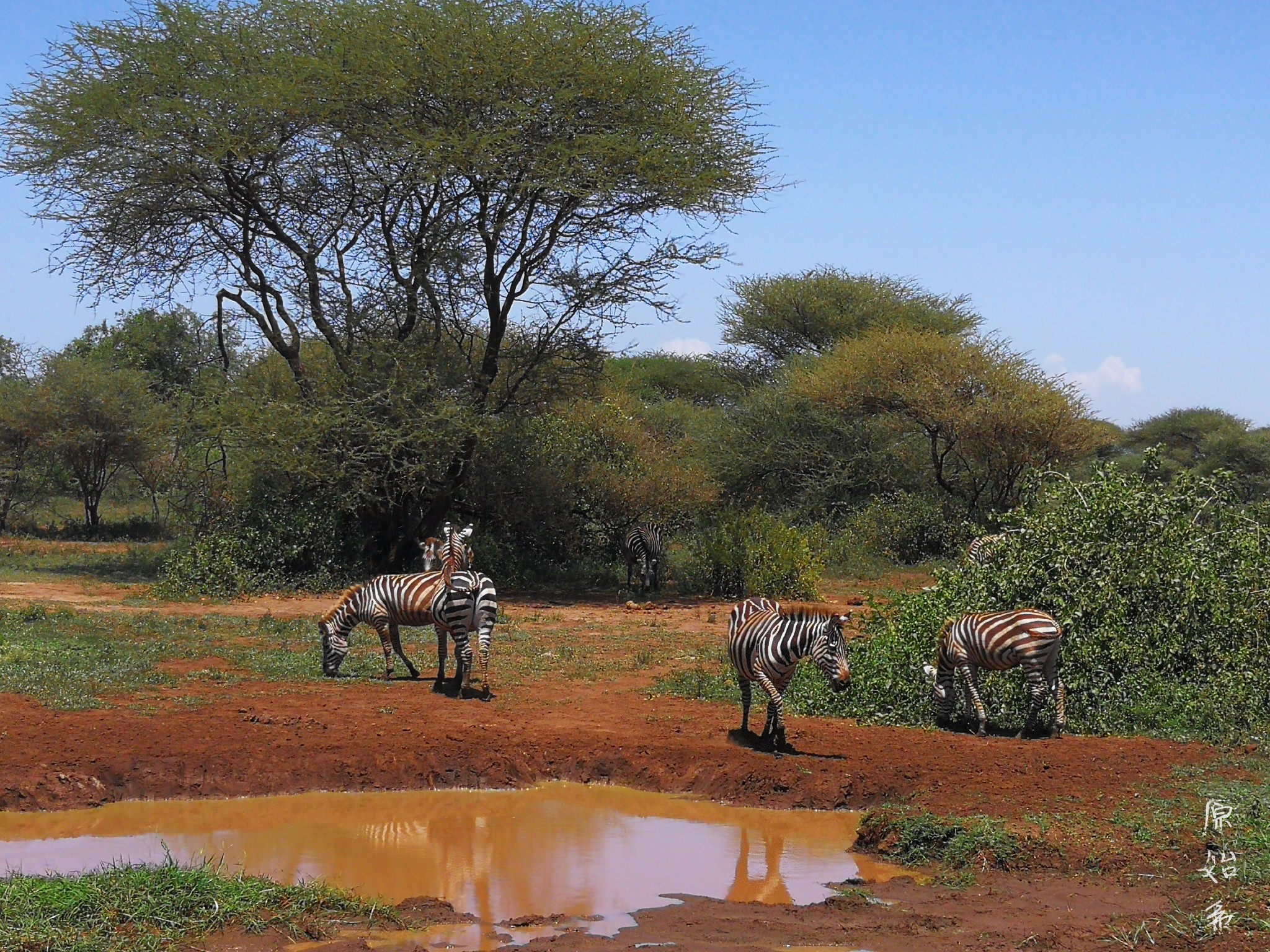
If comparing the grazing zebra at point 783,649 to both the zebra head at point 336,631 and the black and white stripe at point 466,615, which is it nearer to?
the black and white stripe at point 466,615

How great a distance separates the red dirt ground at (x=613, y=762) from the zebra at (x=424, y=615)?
51 cm

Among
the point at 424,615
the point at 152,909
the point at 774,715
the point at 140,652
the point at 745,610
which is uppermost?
the point at 745,610

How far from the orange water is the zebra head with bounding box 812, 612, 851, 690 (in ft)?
3.25

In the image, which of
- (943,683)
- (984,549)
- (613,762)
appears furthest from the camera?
(984,549)

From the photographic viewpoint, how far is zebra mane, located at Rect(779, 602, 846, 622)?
9.70 metres

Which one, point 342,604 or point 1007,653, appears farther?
point 342,604

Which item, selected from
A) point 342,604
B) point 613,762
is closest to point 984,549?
point 613,762

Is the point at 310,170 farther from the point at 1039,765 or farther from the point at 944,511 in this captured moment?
the point at 1039,765

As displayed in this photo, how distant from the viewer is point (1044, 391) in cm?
2667

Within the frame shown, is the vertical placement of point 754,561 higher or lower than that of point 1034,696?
higher

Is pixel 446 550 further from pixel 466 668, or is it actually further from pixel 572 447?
pixel 572 447

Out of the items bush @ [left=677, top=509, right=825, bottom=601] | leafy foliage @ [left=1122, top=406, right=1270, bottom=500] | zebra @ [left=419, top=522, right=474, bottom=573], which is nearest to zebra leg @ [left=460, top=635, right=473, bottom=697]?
zebra @ [left=419, top=522, right=474, bottom=573]

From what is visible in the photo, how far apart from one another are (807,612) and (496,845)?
9.53 feet

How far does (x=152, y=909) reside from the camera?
6.20 meters
